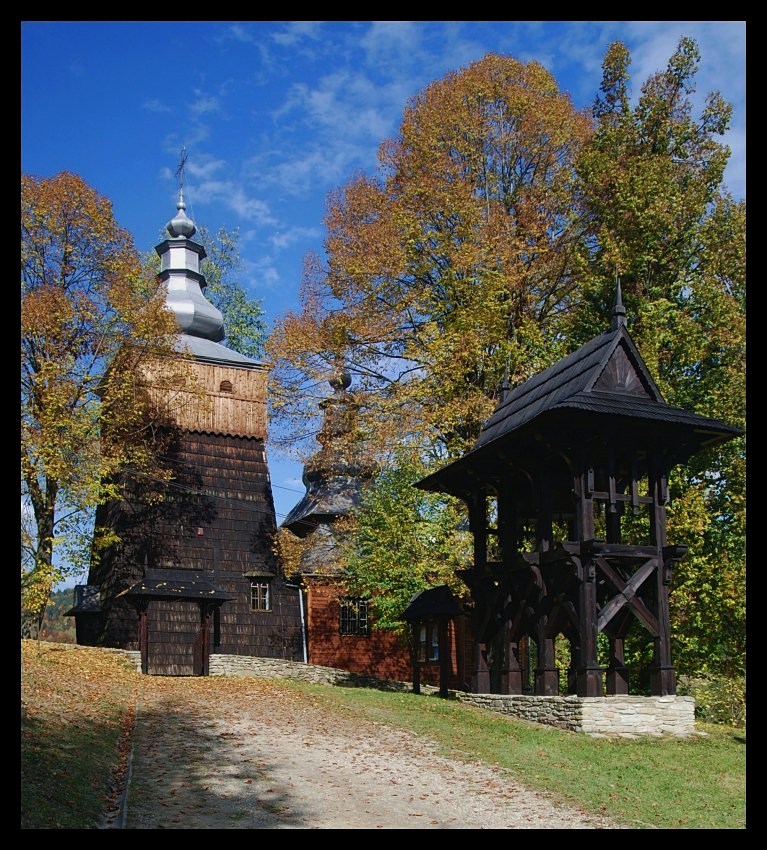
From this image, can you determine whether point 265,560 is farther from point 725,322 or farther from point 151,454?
point 725,322

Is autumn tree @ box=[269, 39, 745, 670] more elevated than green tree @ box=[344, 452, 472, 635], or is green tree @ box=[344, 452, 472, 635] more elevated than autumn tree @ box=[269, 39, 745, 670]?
autumn tree @ box=[269, 39, 745, 670]

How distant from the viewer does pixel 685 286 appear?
23.6 m

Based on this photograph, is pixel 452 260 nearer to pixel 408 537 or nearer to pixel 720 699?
pixel 408 537

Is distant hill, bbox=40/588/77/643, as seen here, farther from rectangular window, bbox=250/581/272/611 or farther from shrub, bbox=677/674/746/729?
shrub, bbox=677/674/746/729

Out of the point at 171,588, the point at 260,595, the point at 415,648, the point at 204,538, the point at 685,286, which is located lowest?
the point at 415,648

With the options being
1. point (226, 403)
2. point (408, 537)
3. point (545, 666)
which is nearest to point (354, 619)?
point (226, 403)

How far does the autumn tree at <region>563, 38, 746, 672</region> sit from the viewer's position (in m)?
20.7

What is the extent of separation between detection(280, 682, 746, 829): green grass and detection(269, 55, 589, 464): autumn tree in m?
8.55

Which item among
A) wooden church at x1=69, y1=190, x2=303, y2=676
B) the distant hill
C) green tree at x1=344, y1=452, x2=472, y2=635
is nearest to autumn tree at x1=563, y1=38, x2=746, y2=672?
green tree at x1=344, y1=452, x2=472, y2=635

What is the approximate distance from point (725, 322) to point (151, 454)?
15.9 m

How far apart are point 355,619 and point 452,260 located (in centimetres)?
1410
